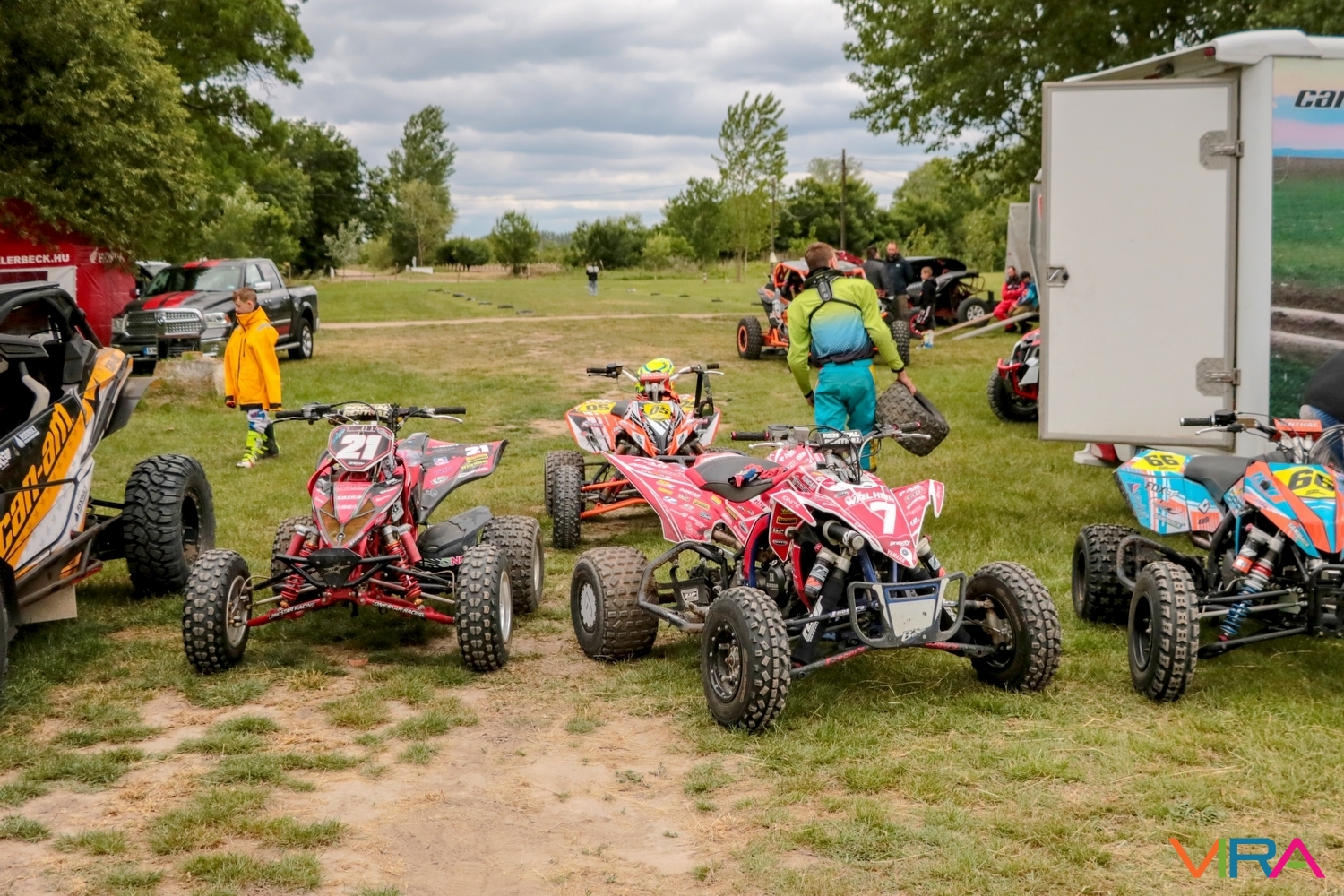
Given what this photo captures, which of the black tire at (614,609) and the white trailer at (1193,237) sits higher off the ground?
the white trailer at (1193,237)

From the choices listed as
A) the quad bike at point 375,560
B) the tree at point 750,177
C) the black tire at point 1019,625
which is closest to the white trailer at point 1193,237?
the black tire at point 1019,625

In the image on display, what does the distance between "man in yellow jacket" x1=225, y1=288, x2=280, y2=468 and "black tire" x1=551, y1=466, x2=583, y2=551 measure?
4392mm

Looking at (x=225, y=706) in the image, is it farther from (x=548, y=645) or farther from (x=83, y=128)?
(x=83, y=128)

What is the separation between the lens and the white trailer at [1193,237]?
8305mm

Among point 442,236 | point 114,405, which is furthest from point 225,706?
point 442,236

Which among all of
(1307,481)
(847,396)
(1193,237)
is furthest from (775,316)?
(1307,481)

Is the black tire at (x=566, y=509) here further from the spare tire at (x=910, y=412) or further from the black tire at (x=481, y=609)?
the black tire at (x=481, y=609)

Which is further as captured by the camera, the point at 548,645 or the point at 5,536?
the point at 548,645

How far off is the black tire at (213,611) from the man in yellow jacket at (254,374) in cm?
630

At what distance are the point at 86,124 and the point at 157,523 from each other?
1210 cm

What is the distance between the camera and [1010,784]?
489 cm

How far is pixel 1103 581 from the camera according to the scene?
6.93 m

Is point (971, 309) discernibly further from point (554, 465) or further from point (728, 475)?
point (728, 475)

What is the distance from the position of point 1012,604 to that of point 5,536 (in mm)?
4430
